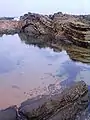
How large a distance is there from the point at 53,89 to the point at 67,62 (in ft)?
14.3

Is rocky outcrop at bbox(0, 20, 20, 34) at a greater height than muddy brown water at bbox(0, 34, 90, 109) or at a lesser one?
lesser

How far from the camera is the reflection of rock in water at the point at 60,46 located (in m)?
15.2

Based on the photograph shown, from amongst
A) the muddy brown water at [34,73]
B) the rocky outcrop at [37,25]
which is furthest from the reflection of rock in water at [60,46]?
the rocky outcrop at [37,25]

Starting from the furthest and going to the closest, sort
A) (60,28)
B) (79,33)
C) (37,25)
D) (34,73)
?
(37,25)
(60,28)
(79,33)
(34,73)

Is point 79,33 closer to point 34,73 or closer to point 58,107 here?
point 34,73

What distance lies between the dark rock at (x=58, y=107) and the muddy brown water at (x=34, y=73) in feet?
Answer: 4.43

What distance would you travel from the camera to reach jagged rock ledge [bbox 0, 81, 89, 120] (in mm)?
7660

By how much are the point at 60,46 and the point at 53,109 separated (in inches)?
439

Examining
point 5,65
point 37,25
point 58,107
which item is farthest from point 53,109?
point 37,25

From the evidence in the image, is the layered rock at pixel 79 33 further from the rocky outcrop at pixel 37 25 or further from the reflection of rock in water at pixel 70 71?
the reflection of rock in water at pixel 70 71

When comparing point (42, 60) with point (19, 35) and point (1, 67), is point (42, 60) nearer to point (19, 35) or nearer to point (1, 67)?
point (1, 67)

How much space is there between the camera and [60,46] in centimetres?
1870

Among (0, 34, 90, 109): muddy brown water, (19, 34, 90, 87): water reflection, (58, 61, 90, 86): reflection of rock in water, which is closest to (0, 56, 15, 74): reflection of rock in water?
(0, 34, 90, 109): muddy brown water

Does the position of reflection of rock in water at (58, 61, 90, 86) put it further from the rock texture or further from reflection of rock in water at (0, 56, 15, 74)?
the rock texture
